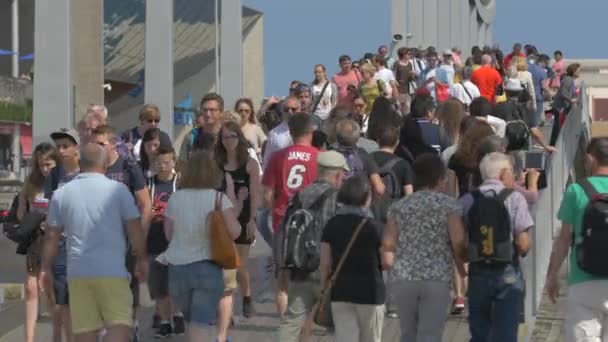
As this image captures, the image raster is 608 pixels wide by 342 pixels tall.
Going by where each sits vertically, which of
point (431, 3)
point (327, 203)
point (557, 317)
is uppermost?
point (431, 3)

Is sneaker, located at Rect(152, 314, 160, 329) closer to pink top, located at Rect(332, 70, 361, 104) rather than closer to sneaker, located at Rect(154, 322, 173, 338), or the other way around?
sneaker, located at Rect(154, 322, 173, 338)

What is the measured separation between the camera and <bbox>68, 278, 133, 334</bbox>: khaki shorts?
10.6 m

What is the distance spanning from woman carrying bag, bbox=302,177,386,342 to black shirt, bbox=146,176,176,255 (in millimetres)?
2343

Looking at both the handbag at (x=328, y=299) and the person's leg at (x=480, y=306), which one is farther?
the person's leg at (x=480, y=306)

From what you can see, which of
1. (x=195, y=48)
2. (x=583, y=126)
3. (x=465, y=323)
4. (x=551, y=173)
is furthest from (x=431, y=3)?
(x=195, y=48)

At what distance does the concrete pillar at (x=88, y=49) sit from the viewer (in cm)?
6006

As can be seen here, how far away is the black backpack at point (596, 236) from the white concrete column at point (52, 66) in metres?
7.82

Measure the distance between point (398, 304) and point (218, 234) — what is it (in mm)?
1262

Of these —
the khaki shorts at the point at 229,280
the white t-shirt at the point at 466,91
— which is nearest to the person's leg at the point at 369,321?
the khaki shorts at the point at 229,280

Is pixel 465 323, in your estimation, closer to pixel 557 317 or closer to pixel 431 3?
pixel 557 317

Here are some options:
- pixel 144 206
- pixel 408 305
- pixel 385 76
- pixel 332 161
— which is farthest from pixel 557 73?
pixel 408 305

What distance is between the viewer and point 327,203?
11.0m

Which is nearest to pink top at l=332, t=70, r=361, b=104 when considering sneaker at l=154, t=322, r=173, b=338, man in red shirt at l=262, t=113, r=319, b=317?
sneaker at l=154, t=322, r=173, b=338

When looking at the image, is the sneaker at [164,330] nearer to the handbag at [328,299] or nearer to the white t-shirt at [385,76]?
the handbag at [328,299]
